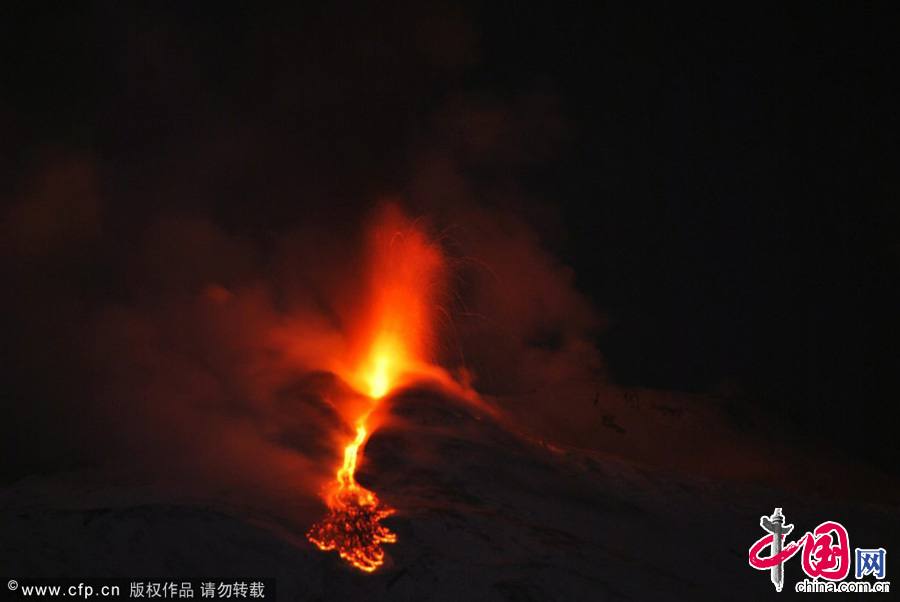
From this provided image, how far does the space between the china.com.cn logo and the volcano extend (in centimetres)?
26

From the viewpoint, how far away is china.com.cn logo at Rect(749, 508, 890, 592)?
11.8 meters

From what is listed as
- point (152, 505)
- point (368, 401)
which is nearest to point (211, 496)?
point (152, 505)

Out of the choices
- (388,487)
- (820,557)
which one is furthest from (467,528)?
(820,557)

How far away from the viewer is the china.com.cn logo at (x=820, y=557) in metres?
11.8

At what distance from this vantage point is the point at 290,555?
1077 centimetres

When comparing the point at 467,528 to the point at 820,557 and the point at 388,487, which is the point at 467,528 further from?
the point at 820,557

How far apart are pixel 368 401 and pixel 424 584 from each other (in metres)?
8.97

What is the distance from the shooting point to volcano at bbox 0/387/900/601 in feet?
34.5

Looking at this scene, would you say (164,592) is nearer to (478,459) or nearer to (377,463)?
(377,463)

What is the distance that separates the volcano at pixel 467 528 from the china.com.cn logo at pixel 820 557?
0.86 feet

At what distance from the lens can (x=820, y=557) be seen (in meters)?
12.2

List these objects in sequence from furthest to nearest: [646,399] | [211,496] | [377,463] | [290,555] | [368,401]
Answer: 1. [646,399]
2. [368,401]
3. [377,463]
4. [211,496]
5. [290,555]

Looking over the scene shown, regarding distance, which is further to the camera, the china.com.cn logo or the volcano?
the china.com.cn logo

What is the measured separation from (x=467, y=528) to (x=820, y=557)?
577 cm
